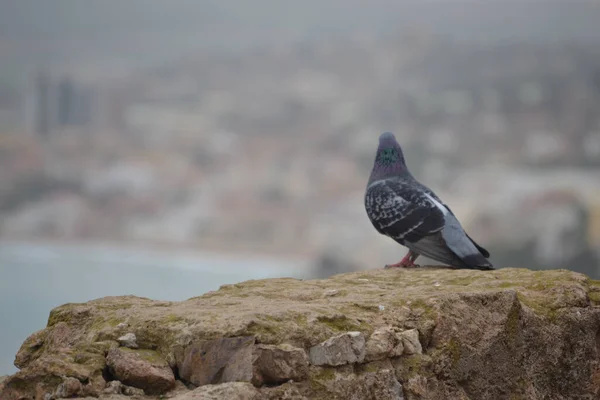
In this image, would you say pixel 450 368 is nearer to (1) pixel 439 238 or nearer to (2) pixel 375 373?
(2) pixel 375 373

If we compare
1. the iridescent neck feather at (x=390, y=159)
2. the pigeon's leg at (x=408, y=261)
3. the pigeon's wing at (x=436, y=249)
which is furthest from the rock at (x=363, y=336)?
the iridescent neck feather at (x=390, y=159)

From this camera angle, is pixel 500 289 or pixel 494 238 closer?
pixel 500 289

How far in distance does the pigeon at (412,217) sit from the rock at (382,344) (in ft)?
8.59

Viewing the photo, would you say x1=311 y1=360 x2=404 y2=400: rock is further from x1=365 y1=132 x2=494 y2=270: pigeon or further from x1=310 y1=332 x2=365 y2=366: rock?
x1=365 y1=132 x2=494 y2=270: pigeon

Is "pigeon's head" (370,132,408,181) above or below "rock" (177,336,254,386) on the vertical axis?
above

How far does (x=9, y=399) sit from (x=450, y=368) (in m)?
2.82

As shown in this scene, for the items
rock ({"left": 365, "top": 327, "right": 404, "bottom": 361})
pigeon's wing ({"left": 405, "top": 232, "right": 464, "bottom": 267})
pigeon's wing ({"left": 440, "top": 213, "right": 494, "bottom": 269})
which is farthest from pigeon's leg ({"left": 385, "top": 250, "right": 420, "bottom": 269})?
rock ({"left": 365, "top": 327, "right": 404, "bottom": 361})

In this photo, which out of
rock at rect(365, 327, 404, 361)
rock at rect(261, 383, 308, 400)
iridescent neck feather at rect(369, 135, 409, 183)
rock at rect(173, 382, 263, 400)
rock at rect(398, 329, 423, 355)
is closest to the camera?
rock at rect(173, 382, 263, 400)

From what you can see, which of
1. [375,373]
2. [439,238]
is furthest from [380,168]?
[375,373]

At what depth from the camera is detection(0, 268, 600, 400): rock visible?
513cm

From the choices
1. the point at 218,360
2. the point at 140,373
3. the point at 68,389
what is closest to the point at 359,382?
the point at 218,360

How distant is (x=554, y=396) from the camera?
638cm

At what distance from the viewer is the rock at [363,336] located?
513 centimetres

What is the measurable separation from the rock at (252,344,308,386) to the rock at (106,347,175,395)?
0.52 m
